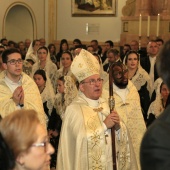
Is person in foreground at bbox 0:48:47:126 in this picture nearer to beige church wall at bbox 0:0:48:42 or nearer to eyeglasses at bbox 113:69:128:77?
eyeglasses at bbox 113:69:128:77

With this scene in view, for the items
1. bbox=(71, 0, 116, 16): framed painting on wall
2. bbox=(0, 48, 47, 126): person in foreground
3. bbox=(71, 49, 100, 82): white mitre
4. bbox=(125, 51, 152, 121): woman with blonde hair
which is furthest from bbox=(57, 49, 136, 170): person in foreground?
bbox=(71, 0, 116, 16): framed painting on wall

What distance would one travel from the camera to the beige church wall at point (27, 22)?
20.3m

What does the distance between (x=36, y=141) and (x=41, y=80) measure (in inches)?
233

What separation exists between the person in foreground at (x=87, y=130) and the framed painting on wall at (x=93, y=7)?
46.5 ft

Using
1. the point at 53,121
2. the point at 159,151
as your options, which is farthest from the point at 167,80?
the point at 53,121

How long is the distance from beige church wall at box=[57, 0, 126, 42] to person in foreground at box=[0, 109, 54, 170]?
16749mm

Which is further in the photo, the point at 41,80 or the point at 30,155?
the point at 41,80

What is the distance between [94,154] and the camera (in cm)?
557

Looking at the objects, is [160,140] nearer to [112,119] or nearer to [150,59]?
[112,119]

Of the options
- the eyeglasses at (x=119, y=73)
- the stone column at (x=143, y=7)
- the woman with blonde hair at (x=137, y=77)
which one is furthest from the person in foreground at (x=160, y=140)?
the stone column at (x=143, y=7)

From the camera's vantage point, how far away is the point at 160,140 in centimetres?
247

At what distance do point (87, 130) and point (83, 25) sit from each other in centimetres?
1503

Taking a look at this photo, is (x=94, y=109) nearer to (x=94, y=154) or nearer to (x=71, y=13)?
(x=94, y=154)

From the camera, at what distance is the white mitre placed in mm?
5661
